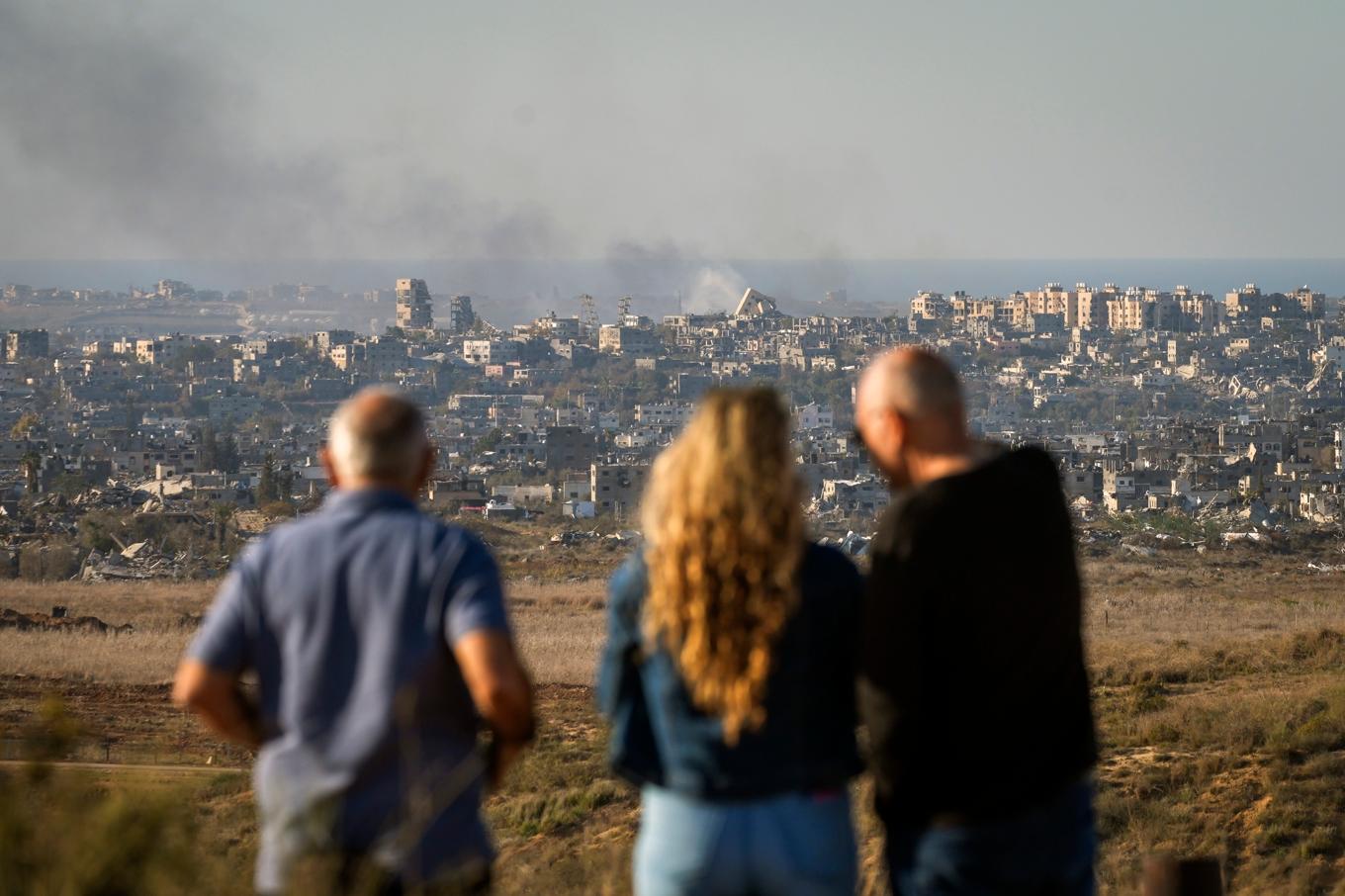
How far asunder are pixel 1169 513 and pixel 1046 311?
81.7m

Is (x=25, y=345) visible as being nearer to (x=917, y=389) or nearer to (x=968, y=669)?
(x=917, y=389)

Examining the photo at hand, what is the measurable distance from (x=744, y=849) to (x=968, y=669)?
0.41 meters

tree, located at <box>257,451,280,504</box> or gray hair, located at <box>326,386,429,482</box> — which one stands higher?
gray hair, located at <box>326,386,429,482</box>

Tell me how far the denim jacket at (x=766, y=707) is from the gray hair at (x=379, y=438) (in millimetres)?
366

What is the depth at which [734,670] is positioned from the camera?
2436mm

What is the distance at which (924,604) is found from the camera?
252 cm

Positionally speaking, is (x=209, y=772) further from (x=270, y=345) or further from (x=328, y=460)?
(x=270, y=345)

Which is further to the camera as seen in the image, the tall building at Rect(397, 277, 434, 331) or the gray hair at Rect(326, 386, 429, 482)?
the tall building at Rect(397, 277, 434, 331)

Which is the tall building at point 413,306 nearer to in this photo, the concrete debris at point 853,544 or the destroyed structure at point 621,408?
the destroyed structure at point 621,408

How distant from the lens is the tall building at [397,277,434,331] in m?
145

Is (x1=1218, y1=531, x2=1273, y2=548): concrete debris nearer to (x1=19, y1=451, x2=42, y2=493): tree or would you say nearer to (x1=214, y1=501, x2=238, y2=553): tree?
(x1=214, y1=501, x2=238, y2=553): tree

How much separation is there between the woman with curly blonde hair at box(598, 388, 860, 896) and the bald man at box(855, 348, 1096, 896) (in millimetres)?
84

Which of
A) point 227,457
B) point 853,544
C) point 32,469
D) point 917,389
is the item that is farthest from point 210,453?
point 917,389

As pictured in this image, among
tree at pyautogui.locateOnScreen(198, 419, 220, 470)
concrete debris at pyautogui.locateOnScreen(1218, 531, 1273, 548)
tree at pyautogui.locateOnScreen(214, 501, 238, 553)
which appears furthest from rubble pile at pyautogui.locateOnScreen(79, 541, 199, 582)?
concrete debris at pyautogui.locateOnScreen(1218, 531, 1273, 548)
